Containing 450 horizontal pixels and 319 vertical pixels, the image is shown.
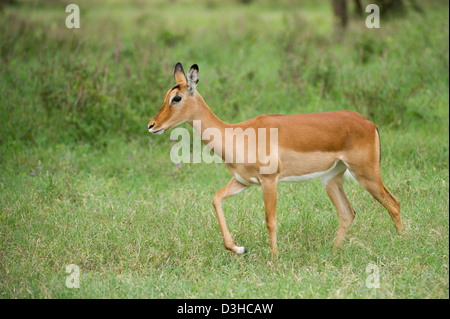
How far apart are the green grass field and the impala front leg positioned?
15cm

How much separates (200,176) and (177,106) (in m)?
2.30

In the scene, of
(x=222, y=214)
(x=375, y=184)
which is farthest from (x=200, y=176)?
(x=375, y=184)

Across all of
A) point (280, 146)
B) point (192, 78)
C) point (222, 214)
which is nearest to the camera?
point (192, 78)

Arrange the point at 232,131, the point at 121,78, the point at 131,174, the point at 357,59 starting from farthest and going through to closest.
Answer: the point at 357,59 < the point at 121,78 < the point at 131,174 < the point at 232,131

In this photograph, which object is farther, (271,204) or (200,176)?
(200,176)

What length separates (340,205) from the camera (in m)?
5.00

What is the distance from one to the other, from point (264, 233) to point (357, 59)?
5988 millimetres

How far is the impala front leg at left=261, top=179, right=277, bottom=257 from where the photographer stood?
4.48 m

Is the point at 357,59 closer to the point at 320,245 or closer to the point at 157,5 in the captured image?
the point at 320,245

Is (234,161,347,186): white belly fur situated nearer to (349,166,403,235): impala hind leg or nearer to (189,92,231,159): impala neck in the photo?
(349,166,403,235): impala hind leg

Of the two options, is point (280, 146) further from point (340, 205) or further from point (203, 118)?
point (340, 205)

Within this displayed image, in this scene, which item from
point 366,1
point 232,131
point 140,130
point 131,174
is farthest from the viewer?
point 366,1

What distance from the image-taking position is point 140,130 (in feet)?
25.4
